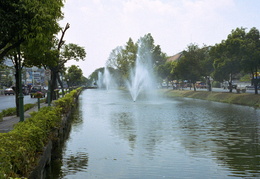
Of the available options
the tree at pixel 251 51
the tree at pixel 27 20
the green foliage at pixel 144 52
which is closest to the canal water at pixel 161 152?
the tree at pixel 27 20

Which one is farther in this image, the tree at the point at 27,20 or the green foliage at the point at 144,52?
the green foliage at the point at 144,52

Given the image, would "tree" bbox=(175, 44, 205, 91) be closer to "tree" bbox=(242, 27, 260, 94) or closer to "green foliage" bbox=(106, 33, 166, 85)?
"tree" bbox=(242, 27, 260, 94)

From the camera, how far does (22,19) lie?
11.7 metres

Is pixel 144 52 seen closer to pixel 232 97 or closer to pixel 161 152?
pixel 232 97

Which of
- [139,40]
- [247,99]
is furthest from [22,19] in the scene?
[139,40]

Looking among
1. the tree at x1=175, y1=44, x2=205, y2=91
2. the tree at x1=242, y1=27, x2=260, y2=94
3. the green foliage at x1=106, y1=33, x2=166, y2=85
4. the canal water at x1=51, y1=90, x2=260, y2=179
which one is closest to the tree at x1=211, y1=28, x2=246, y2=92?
the tree at x1=242, y1=27, x2=260, y2=94

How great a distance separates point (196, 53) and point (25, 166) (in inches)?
2297

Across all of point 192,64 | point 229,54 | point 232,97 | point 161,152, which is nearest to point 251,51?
point 229,54

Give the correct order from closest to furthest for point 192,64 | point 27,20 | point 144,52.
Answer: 1. point 27,20
2. point 192,64
3. point 144,52

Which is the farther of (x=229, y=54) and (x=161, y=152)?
(x=229, y=54)

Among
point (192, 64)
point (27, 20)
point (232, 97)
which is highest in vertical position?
point (192, 64)

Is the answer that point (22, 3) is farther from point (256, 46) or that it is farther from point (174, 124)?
point (256, 46)

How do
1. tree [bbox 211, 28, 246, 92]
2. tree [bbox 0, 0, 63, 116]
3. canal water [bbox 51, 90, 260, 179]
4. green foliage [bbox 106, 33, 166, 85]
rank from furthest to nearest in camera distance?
green foliage [bbox 106, 33, 166, 85] < tree [bbox 211, 28, 246, 92] < tree [bbox 0, 0, 63, 116] < canal water [bbox 51, 90, 260, 179]

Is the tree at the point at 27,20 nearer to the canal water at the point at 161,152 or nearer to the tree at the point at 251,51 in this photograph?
the canal water at the point at 161,152
